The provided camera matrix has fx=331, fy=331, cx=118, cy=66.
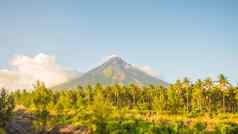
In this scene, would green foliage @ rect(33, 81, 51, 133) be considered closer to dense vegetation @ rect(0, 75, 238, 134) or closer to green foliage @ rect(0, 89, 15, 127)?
dense vegetation @ rect(0, 75, 238, 134)

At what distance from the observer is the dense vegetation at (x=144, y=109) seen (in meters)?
76.4

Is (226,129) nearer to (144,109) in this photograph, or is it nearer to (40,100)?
(40,100)

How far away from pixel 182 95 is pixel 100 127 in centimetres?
8803

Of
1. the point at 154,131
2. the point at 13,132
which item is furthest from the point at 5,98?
the point at 154,131

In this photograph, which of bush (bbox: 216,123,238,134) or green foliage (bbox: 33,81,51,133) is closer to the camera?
green foliage (bbox: 33,81,51,133)

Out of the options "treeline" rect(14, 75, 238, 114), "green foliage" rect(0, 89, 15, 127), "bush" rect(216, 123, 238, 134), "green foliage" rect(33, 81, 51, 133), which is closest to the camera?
"green foliage" rect(0, 89, 15, 127)

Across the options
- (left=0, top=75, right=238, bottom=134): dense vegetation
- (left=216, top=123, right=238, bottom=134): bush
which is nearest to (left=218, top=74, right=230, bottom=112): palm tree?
(left=0, top=75, right=238, bottom=134): dense vegetation

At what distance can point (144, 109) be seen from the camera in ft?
515

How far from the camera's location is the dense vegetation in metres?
76.4

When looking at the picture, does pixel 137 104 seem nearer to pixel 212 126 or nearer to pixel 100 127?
pixel 212 126

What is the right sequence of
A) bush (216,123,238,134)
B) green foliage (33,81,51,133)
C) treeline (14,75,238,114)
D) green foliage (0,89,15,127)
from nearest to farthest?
green foliage (0,89,15,127), green foliage (33,81,51,133), bush (216,123,238,134), treeline (14,75,238,114)

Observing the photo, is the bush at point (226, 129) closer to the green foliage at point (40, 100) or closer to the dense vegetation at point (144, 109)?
the dense vegetation at point (144, 109)

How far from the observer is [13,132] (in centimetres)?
8075

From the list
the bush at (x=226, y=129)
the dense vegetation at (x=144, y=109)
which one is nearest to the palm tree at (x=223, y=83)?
the dense vegetation at (x=144, y=109)
